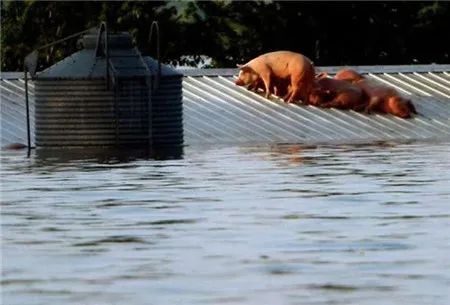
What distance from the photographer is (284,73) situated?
116 feet

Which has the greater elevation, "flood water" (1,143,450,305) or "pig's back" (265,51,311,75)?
"flood water" (1,143,450,305)

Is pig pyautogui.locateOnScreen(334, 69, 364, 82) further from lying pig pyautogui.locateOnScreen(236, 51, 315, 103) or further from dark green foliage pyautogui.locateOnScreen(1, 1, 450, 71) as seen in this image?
dark green foliage pyautogui.locateOnScreen(1, 1, 450, 71)

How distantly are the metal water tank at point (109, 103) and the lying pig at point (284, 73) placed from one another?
5.28 meters

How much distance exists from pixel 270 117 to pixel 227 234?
2006 centimetres

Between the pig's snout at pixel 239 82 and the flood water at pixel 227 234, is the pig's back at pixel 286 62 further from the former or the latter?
the flood water at pixel 227 234

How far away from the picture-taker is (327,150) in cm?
2723

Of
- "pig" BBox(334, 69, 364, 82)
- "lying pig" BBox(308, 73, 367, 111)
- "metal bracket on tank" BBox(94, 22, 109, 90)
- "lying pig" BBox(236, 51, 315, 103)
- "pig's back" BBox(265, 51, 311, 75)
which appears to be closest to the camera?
"metal bracket on tank" BBox(94, 22, 109, 90)

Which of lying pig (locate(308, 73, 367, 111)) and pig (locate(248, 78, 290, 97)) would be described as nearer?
lying pig (locate(308, 73, 367, 111))

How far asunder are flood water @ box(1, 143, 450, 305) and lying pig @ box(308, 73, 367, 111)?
1139 centimetres

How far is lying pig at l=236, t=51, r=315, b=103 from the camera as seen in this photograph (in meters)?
34.8

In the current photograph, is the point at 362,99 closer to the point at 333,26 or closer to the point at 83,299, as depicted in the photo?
the point at 83,299

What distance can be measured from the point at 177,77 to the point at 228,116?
3448mm

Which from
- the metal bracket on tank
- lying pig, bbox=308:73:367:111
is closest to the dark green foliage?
lying pig, bbox=308:73:367:111

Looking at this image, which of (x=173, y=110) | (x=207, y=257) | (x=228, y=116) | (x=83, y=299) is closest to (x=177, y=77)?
(x=173, y=110)
